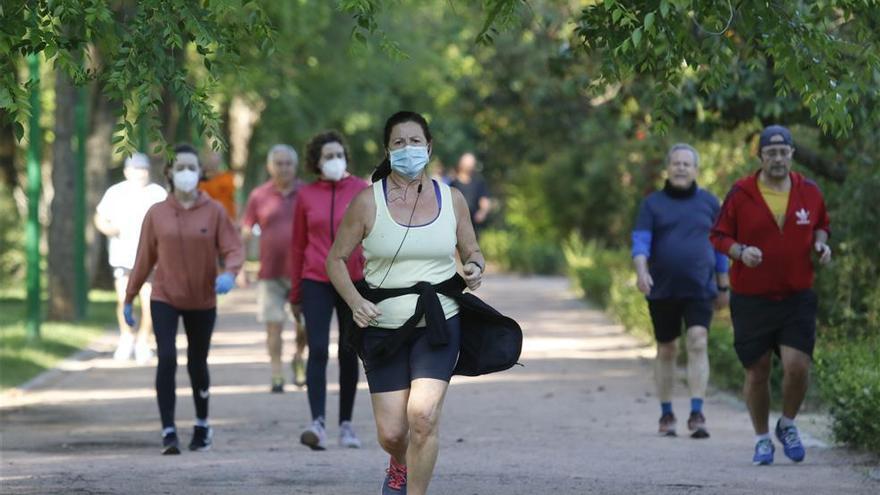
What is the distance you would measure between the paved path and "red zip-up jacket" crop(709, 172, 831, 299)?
99cm

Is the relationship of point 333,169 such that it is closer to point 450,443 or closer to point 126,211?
point 450,443

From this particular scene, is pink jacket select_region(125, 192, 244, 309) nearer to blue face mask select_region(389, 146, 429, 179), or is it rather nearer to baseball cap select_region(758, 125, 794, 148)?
baseball cap select_region(758, 125, 794, 148)

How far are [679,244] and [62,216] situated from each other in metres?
12.3

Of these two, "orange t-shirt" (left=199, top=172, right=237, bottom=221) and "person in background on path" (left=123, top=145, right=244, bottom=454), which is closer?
"person in background on path" (left=123, top=145, right=244, bottom=454)

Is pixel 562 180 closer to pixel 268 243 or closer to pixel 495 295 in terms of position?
pixel 495 295

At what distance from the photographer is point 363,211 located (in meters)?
7.45

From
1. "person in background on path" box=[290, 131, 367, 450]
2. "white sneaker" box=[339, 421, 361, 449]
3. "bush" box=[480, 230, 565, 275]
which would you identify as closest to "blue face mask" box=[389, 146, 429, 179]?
"person in background on path" box=[290, 131, 367, 450]

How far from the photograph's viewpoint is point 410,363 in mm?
7363

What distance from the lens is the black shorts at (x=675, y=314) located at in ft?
38.3

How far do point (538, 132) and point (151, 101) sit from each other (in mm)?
21298

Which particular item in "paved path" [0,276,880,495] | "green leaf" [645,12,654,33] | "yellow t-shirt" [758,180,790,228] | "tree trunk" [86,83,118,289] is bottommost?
"paved path" [0,276,880,495]

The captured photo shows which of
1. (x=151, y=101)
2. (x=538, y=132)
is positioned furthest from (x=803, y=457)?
(x=538, y=132)

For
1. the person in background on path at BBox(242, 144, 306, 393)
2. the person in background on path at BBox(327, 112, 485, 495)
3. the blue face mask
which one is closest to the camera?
the person in background on path at BBox(327, 112, 485, 495)

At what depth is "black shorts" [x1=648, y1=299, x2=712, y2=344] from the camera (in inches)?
459
